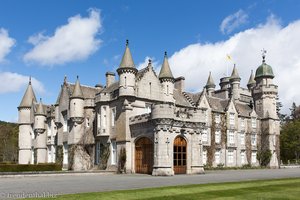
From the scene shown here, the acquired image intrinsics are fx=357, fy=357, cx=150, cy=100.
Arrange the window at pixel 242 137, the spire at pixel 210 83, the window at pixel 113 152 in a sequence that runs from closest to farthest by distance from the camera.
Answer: the window at pixel 113 152
the window at pixel 242 137
the spire at pixel 210 83

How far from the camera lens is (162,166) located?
103 feet

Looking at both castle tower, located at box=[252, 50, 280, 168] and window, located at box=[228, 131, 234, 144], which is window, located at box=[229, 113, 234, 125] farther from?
castle tower, located at box=[252, 50, 280, 168]

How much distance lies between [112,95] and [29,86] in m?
26.0

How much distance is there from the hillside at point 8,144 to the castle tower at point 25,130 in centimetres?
2308

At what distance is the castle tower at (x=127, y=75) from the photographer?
121 ft

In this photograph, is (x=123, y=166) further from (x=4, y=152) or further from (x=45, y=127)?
(x=4, y=152)

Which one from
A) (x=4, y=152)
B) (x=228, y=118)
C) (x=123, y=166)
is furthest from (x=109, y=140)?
(x=4, y=152)

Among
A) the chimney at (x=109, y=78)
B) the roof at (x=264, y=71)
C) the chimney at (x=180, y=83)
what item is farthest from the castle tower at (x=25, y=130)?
the roof at (x=264, y=71)

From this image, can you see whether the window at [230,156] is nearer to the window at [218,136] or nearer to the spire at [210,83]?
the window at [218,136]

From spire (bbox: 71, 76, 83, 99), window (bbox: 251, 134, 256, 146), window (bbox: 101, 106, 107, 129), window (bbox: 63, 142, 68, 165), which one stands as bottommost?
window (bbox: 63, 142, 68, 165)

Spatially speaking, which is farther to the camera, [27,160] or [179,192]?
[27,160]

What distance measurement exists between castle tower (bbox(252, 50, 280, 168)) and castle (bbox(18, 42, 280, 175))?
15 centimetres

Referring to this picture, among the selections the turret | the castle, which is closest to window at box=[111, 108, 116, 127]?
the castle

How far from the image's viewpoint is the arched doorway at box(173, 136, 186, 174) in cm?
3300
